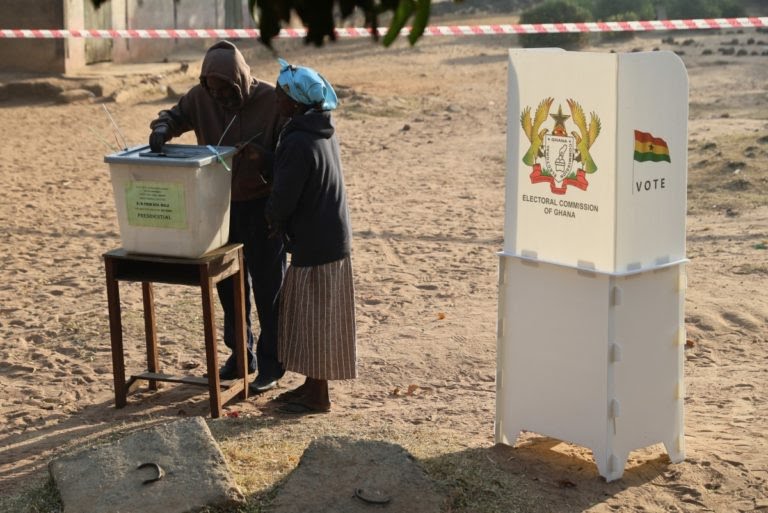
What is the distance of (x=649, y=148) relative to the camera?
4.85m

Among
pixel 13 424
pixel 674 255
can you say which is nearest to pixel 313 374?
pixel 13 424

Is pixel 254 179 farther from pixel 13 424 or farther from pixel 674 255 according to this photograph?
pixel 674 255

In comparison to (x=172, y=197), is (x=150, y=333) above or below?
below

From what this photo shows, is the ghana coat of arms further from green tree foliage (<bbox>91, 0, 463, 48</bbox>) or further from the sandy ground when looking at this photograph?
green tree foliage (<bbox>91, 0, 463, 48</bbox>)

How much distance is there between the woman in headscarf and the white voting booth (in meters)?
1.01

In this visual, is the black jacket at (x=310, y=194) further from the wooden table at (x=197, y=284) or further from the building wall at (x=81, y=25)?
the building wall at (x=81, y=25)

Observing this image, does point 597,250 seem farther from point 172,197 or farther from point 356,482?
point 172,197

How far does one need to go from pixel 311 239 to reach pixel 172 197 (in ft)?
2.37

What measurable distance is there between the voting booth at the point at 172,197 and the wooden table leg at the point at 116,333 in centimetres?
19

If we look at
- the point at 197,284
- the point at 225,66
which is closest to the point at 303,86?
the point at 225,66

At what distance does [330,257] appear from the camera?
5934mm

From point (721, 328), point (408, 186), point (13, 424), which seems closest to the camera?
point (13, 424)

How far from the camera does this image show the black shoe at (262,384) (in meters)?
6.50

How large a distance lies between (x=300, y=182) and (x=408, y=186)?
6.25 m
